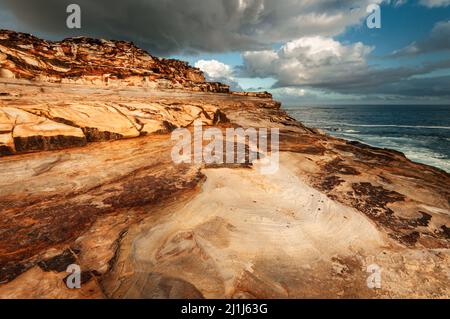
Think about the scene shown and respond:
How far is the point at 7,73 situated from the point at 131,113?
12.1 meters

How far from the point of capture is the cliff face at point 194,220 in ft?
15.2

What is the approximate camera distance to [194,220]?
6352mm

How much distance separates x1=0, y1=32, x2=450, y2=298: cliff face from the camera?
4645mm
